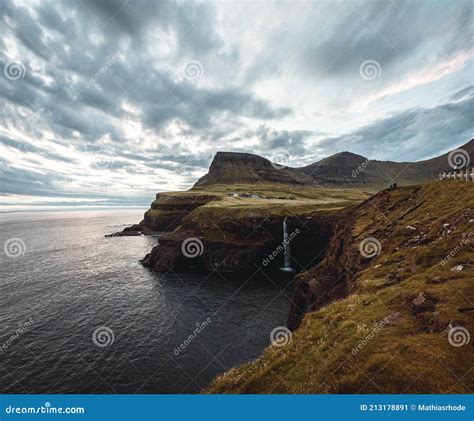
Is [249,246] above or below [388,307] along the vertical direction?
below

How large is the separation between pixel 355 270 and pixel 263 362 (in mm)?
21745

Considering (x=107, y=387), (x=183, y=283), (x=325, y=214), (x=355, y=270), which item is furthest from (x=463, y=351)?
(x=325, y=214)

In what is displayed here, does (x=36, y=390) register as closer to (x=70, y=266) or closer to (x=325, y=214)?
(x=70, y=266)

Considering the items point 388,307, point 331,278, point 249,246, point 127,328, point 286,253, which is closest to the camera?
point 388,307

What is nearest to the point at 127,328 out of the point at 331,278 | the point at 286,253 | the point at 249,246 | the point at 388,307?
the point at 331,278

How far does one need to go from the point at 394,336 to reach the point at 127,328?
42738 mm

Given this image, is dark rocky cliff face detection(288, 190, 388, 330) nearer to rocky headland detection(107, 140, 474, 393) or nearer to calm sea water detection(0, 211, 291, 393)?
rocky headland detection(107, 140, 474, 393)

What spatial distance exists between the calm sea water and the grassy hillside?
19.9 metres

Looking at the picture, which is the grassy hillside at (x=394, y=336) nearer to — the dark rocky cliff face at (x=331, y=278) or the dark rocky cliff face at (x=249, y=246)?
the dark rocky cliff face at (x=331, y=278)

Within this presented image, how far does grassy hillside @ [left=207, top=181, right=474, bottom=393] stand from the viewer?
434 inches

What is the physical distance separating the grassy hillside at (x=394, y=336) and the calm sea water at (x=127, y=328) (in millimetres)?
19925

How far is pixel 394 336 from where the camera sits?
Result: 13.4 metres

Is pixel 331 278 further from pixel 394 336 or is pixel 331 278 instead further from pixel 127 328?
pixel 127 328

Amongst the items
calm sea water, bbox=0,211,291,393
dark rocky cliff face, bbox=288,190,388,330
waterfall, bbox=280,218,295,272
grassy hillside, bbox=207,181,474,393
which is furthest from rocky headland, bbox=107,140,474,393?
waterfall, bbox=280,218,295,272
